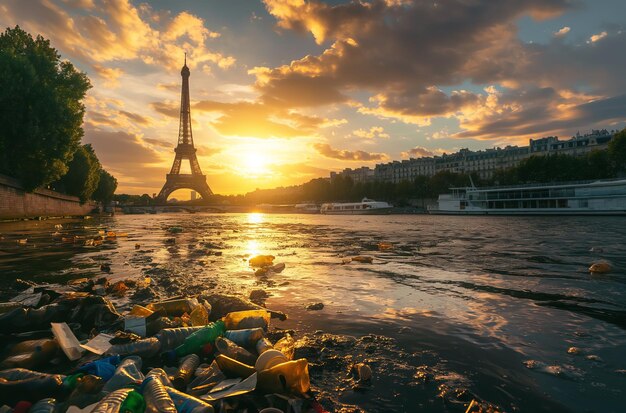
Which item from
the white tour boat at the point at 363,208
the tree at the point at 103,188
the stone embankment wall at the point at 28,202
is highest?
the tree at the point at 103,188

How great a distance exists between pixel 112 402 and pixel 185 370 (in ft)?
3.57

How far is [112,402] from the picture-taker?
3146mm

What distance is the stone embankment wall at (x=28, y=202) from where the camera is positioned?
38.8 metres

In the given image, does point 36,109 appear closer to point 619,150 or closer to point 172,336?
point 172,336

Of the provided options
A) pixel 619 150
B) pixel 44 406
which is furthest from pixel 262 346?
pixel 619 150

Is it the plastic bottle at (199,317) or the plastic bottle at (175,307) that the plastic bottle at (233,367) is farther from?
the plastic bottle at (175,307)

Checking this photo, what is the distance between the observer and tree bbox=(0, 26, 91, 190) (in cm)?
3419

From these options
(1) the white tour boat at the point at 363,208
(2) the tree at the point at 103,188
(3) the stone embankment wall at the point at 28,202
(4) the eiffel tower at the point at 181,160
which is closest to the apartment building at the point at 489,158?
(1) the white tour boat at the point at 363,208

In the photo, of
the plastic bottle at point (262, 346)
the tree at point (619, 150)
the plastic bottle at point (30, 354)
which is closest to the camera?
the plastic bottle at point (30, 354)

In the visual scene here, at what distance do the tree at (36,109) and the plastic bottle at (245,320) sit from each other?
4011cm

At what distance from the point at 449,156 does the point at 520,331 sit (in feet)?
579

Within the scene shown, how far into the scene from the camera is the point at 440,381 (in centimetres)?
437

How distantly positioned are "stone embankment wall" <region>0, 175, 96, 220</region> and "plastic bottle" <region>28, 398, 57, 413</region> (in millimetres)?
45168

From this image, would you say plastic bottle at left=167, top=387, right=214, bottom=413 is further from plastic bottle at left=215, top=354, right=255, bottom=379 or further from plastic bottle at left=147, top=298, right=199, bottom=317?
plastic bottle at left=147, top=298, right=199, bottom=317
